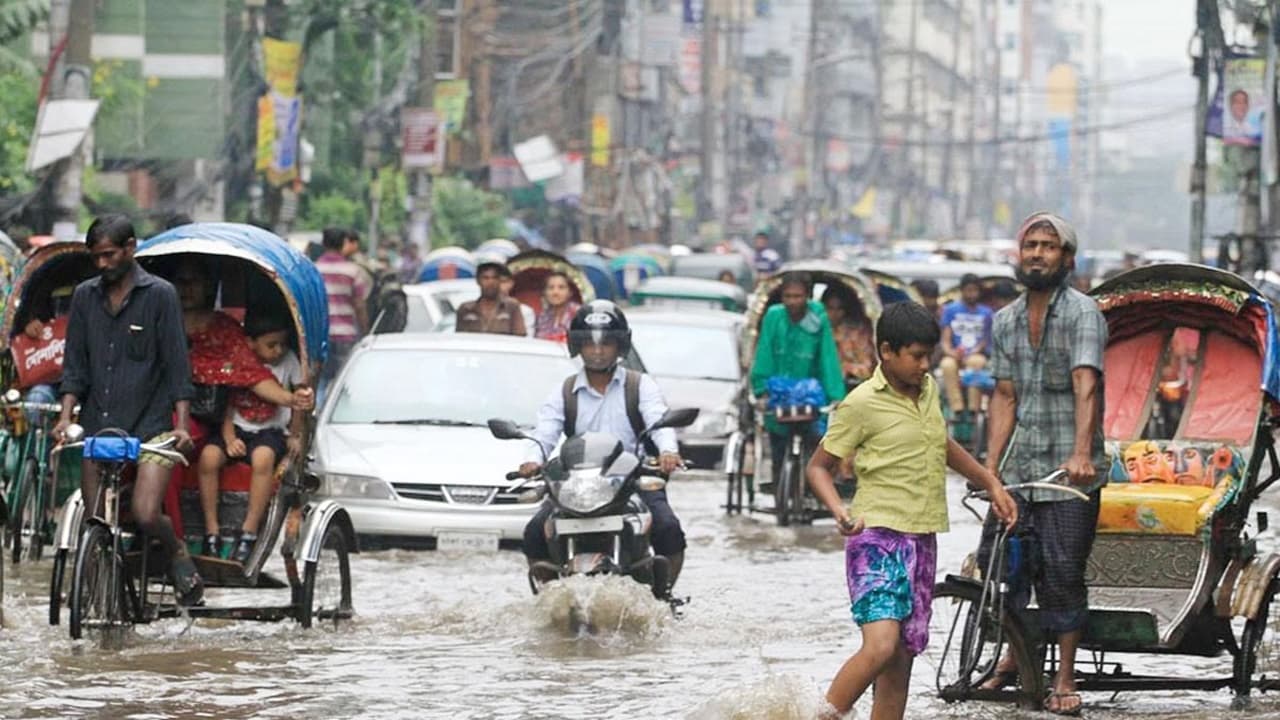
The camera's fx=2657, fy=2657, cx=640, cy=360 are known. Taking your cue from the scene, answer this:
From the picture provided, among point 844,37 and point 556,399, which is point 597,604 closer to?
point 556,399

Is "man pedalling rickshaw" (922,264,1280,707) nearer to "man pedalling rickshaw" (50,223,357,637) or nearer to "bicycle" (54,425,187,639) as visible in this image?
"man pedalling rickshaw" (50,223,357,637)

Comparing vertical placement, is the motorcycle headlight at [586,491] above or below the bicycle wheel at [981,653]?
above

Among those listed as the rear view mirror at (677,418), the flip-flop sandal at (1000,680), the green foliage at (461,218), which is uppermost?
the green foliage at (461,218)

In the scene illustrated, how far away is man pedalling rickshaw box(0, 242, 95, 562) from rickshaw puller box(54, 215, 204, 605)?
1960mm

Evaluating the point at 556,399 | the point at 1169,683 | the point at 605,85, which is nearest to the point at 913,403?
the point at 1169,683

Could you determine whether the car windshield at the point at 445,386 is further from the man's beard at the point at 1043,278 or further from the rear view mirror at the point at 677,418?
the man's beard at the point at 1043,278

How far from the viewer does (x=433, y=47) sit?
187 feet

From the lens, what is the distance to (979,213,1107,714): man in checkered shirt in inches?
361

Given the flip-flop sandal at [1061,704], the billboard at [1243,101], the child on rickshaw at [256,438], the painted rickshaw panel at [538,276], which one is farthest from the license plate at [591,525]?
the billboard at [1243,101]

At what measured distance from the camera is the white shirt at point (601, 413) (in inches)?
457

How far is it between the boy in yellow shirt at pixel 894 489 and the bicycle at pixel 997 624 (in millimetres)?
784

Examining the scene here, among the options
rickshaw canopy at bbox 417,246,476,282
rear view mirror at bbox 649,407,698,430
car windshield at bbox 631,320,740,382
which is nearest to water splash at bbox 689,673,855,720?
rear view mirror at bbox 649,407,698,430

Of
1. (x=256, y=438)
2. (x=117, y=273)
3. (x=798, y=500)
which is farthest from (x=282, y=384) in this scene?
(x=798, y=500)

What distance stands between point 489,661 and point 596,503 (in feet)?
2.63
